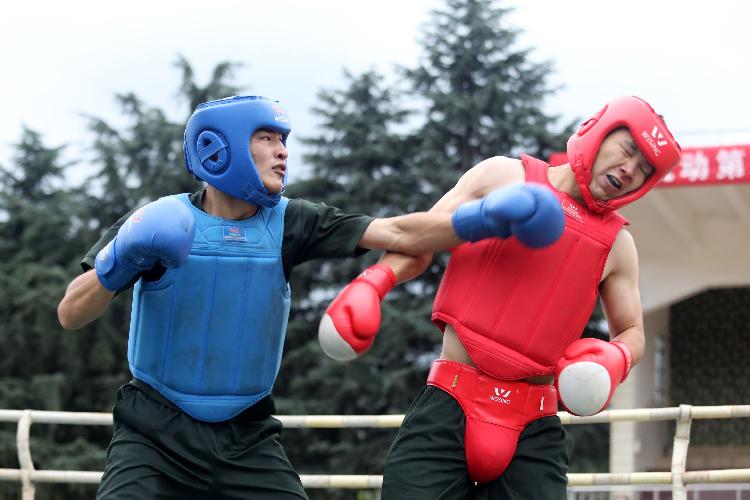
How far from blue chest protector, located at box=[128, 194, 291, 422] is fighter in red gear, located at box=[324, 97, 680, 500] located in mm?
398

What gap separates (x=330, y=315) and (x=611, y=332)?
0.98 meters

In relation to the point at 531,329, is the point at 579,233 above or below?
above

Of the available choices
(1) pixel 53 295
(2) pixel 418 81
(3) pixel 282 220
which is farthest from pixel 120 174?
(3) pixel 282 220

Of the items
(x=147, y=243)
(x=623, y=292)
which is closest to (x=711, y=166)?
(x=623, y=292)

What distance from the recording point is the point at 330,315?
129 inches

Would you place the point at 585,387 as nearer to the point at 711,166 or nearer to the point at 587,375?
the point at 587,375

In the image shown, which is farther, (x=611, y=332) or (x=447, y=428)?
(x=611, y=332)

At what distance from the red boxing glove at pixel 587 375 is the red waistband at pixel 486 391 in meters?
0.13

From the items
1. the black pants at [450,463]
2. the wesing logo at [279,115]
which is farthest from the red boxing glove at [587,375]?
the wesing logo at [279,115]

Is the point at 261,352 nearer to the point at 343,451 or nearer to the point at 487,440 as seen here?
the point at 487,440

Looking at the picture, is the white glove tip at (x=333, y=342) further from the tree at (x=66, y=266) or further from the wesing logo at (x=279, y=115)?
the tree at (x=66, y=266)

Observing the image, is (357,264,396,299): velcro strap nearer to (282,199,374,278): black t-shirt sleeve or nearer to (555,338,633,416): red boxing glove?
(282,199,374,278): black t-shirt sleeve

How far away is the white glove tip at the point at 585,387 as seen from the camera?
327 centimetres

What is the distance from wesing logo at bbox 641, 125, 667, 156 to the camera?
136 inches
